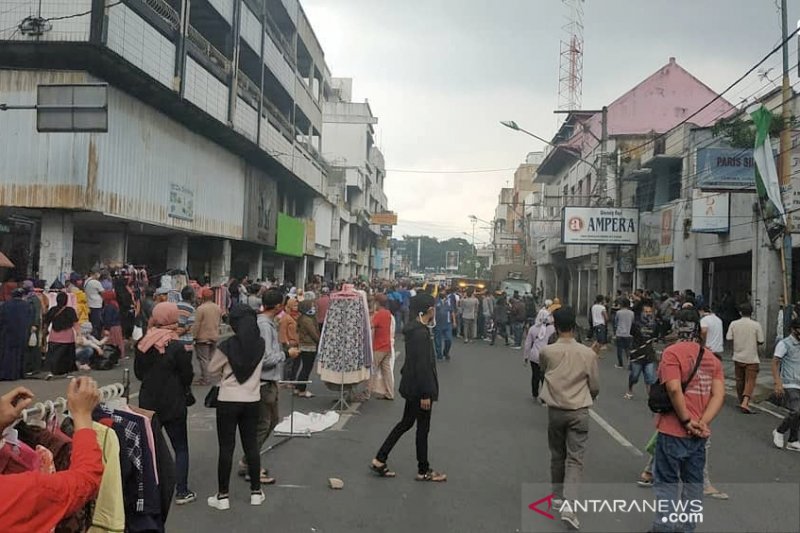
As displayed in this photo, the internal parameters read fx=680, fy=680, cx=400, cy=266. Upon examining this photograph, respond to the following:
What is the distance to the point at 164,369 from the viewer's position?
17.7ft

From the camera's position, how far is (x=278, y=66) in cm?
2873

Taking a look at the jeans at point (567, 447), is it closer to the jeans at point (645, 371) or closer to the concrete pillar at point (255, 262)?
the jeans at point (645, 371)

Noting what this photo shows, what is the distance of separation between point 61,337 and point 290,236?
76.5ft

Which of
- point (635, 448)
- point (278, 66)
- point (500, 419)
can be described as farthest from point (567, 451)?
point (278, 66)

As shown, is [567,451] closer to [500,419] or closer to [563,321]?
[563,321]

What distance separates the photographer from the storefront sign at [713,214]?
830 inches

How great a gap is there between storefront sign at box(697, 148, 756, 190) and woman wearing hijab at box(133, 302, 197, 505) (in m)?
16.2

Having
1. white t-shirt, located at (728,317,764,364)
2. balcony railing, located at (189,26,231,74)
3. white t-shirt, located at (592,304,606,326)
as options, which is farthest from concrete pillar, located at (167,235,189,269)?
white t-shirt, located at (728,317,764,364)

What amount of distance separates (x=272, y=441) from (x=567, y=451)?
3654 mm

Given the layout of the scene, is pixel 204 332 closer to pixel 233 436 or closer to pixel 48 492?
pixel 233 436

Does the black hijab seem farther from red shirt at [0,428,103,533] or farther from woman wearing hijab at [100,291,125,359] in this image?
woman wearing hijab at [100,291,125,359]

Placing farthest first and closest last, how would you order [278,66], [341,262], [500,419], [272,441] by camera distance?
[341,262], [278,66], [500,419], [272,441]

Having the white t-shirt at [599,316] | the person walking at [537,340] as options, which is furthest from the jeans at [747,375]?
the white t-shirt at [599,316]

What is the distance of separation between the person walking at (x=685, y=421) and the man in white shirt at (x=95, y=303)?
37.4 ft
